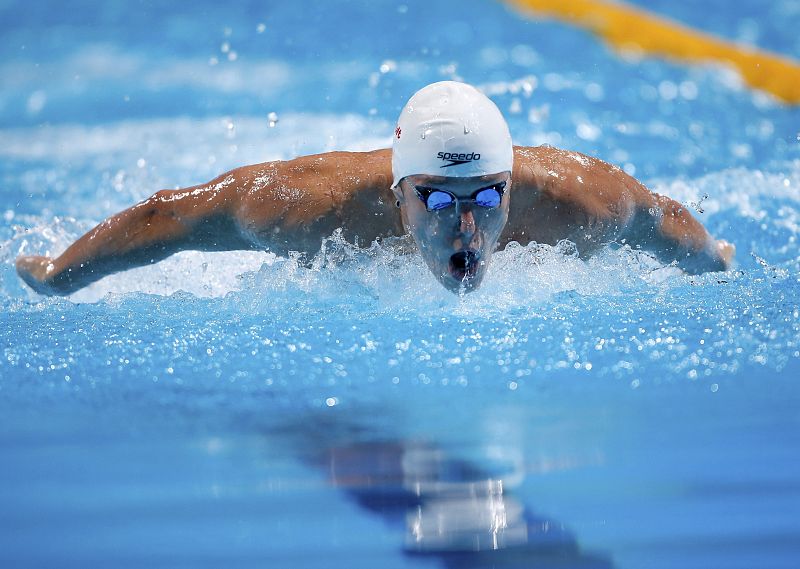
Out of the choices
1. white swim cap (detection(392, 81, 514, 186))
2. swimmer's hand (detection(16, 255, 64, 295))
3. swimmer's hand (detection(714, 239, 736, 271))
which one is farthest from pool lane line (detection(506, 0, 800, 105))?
swimmer's hand (detection(16, 255, 64, 295))

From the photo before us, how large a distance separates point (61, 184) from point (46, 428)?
266 centimetres

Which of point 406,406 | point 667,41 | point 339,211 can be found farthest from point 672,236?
point 667,41

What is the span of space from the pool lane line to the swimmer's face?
3306mm

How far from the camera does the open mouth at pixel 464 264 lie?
7.61 ft

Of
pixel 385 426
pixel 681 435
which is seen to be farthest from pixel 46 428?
pixel 681 435

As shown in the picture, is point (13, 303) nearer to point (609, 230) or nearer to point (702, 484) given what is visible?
point (609, 230)

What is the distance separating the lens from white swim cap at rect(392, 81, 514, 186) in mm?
2281

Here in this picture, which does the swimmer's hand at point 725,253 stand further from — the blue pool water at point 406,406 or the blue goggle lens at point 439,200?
the blue goggle lens at point 439,200

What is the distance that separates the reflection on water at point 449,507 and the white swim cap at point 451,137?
728mm

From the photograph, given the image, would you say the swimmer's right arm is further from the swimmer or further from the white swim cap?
the white swim cap

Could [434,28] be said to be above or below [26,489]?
above

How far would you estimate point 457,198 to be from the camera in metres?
2.29

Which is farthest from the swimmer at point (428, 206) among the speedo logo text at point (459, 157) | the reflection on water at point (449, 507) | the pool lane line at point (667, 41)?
the pool lane line at point (667, 41)

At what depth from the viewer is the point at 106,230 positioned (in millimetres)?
2652
